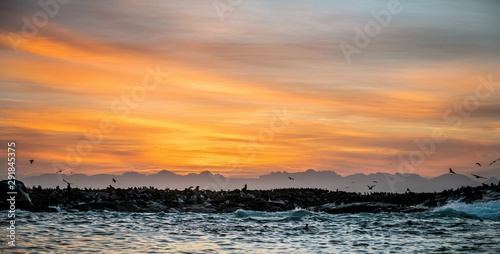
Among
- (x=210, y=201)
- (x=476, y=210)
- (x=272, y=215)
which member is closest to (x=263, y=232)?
(x=272, y=215)

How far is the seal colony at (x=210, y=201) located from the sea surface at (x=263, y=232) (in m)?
2.91

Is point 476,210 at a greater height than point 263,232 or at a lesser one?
greater

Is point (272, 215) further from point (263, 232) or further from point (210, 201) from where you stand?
point (263, 232)

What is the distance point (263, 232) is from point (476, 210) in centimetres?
1723

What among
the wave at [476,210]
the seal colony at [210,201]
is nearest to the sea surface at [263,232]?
the wave at [476,210]

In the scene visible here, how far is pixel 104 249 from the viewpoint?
17969 millimetres

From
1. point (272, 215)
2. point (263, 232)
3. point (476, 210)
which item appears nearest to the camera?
point (263, 232)

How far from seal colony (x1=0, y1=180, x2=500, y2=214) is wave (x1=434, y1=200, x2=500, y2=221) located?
3.57 feet

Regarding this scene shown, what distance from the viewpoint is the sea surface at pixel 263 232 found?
61.5 ft

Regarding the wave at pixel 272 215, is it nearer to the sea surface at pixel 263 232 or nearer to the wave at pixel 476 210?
the sea surface at pixel 263 232

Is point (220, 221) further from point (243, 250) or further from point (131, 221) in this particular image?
point (243, 250)

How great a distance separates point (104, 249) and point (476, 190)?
29.8m

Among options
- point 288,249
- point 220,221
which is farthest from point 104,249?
point 220,221

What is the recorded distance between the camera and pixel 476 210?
105 ft
